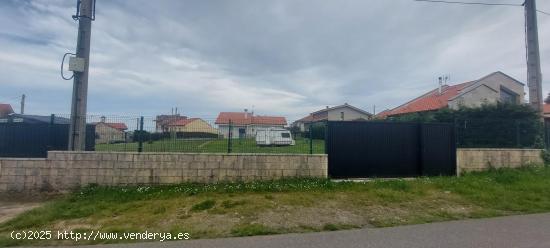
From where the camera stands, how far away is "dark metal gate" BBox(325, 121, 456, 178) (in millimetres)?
9453

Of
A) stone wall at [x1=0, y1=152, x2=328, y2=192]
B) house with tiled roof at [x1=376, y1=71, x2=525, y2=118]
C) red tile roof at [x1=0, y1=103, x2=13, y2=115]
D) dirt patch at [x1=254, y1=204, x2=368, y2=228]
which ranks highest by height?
house with tiled roof at [x1=376, y1=71, x2=525, y2=118]

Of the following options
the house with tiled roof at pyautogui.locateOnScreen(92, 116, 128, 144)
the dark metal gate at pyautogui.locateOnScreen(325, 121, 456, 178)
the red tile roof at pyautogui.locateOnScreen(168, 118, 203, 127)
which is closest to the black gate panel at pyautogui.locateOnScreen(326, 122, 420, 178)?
the dark metal gate at pyautogui.locateOnScreen(325, 121, 456, 178)

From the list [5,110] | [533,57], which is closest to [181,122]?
[533,57]

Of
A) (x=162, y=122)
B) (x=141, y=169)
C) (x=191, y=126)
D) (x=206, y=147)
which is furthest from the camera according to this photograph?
(x=191, y=126)

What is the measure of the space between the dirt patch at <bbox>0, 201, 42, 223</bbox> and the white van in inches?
224

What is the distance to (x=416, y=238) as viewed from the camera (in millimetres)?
4656

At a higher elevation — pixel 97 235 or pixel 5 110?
pixel 5 110

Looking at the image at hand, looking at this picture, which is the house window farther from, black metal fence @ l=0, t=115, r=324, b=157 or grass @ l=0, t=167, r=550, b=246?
black metal fence @ l=0, t=115, r=324, b=157

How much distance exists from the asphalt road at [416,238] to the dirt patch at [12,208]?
3393mm

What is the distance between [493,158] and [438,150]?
2357mm

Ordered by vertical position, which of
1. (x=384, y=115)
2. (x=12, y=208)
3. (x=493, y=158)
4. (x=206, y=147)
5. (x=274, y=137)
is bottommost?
(x=12, y=208)

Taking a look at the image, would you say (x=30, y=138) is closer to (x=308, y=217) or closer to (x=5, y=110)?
(x=308, y=217)

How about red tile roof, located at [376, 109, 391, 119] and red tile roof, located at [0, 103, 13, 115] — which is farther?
red tile roof, located at [376, 109, 391, 119]

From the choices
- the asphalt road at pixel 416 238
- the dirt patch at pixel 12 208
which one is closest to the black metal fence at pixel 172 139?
the dirt patch at pixel 12 208
